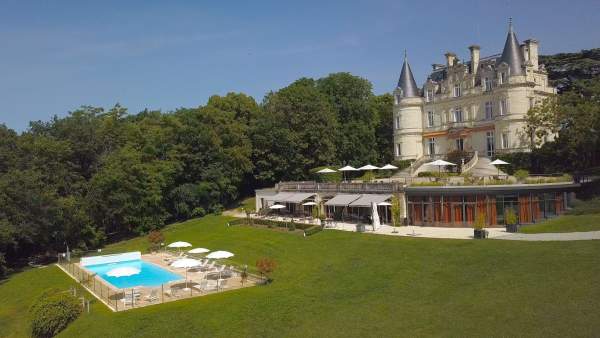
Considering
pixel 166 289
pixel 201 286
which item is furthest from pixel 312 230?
pixel 166 289

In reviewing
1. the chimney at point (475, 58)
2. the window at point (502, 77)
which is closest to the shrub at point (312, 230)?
the window at point (502, 77)

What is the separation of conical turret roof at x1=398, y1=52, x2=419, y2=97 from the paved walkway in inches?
1047

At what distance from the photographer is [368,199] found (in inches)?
1633

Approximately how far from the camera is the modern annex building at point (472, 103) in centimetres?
5197

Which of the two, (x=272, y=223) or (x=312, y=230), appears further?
(x=272, y=223)

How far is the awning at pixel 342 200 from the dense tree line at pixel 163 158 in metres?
14.9

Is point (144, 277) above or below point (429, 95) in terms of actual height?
below

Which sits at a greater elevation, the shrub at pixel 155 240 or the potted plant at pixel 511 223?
the potted plant at pixel 511 223

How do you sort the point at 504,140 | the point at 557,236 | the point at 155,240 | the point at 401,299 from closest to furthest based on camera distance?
the point at 401,299, the point at 557,236, the point at 155,240, the point at 504,140

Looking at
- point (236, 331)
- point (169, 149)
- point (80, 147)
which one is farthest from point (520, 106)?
point (80, 147)

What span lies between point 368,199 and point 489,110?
22.3 m

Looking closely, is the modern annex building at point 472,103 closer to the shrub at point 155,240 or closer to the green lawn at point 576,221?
the green lawn at point 576,221

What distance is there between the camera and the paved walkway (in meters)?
28.6

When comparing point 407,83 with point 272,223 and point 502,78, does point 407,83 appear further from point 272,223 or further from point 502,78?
point 272,223
